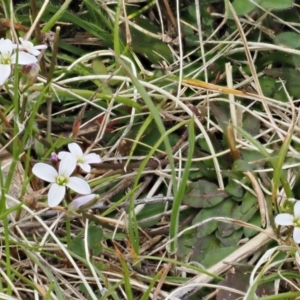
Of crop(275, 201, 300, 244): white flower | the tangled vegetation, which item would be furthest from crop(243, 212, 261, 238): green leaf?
crop(275, 201, 300, 244): white flower

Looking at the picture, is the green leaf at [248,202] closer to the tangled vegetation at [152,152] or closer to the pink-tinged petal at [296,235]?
the tangled vegetation at [152,152]

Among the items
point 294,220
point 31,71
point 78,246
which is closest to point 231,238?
point 294,220

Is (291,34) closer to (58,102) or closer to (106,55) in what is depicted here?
(106,55)

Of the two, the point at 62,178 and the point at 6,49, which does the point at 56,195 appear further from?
the point at 6,49

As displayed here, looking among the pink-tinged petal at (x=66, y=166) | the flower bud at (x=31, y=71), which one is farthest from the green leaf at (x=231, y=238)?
the flower bud at (x=31, y=71)

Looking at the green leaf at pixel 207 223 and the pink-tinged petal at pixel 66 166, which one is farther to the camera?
the green leaf at pixel 207 223

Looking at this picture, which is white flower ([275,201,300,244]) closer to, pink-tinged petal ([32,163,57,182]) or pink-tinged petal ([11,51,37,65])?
pink-tinged petal ([32,163,57,182])

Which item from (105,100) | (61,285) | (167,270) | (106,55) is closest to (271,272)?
(167,270)
